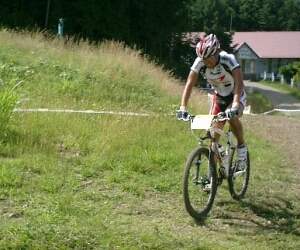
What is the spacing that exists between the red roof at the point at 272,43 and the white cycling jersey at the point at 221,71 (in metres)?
71.5

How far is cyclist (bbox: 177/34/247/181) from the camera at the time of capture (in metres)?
5.62

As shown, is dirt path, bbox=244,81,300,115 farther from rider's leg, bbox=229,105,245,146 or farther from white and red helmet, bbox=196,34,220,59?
white and red helmet, bbox=196,34,220,59

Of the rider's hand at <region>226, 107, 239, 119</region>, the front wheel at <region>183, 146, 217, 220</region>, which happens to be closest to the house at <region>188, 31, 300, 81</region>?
the front wheel at <region>183, 146, 217, 220</region>

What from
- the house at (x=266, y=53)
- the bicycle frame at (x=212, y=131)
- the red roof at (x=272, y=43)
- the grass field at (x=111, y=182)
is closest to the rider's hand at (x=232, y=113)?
the bicycle frame at (x=212, y=131)

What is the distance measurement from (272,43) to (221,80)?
78391 mm

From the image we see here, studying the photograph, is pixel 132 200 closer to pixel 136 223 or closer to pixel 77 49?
pixel 136 223

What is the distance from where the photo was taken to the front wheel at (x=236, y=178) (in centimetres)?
634

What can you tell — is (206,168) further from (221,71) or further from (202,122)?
(221,71)

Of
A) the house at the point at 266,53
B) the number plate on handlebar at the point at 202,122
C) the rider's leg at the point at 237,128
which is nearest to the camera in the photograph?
the number plate on handlebar at the point at 202,122

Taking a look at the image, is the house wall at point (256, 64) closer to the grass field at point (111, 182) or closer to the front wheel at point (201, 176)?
the grass field at point (111, 182)

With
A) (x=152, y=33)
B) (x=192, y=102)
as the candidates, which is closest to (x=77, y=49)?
(x=192, y=102)

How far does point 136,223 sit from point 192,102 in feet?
27.2

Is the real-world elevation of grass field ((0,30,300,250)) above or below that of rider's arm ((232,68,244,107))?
below

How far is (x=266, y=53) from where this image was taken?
260 feet
